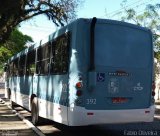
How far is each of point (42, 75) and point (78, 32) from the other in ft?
11.3

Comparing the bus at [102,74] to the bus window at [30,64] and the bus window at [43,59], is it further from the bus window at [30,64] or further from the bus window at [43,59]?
the bus window at [30,64]

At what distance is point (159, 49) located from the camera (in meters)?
34.4

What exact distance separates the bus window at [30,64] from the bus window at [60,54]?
3.30 m

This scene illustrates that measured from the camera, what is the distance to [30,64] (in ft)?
56.7

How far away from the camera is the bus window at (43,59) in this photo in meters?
13.7

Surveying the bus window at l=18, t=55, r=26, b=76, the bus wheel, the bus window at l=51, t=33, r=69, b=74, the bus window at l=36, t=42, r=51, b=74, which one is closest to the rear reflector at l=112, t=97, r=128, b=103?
the bus window at l=51, t=33, r=69, b=74

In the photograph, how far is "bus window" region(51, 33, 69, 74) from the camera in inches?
462

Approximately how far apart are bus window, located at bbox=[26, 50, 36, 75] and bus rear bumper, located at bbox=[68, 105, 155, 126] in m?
5.40

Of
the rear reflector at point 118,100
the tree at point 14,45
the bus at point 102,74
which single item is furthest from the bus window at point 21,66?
the tree at point 14,45

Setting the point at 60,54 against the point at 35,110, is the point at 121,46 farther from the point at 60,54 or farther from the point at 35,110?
the point at 35,110

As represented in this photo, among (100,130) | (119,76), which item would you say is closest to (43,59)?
(100,130)

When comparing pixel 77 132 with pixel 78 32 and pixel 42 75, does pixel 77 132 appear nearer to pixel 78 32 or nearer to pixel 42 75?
pixel 42 75

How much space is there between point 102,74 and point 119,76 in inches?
19.8

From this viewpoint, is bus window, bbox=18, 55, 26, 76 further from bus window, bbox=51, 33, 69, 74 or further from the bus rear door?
the bus rear door
